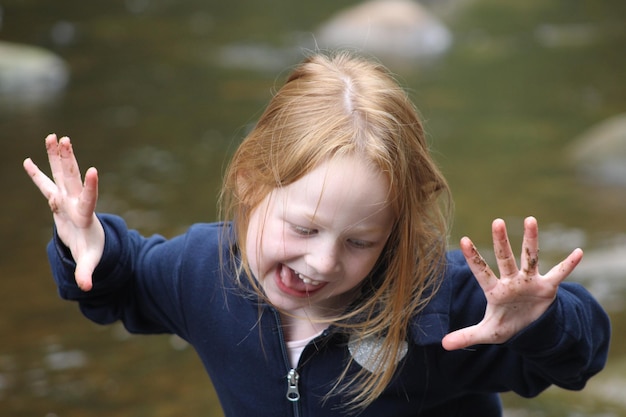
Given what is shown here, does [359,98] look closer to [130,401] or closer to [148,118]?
[130,401]

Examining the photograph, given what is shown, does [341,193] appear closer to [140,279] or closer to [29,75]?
[140,279]

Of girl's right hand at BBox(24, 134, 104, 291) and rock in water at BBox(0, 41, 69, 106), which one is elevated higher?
girl's right hand at BBox(24, 134, 104, 291)

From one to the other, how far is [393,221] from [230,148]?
176 inches

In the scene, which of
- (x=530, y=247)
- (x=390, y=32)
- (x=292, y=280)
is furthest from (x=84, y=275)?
(x=390, y=32)

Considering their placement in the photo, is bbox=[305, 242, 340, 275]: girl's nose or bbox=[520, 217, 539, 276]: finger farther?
bbox=[305, 242, 340, 275]: girl's nose

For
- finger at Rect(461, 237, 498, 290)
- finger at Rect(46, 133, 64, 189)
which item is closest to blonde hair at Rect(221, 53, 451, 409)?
finger at Rect(461, 237, 498, 290)

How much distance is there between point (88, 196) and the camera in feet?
5.96

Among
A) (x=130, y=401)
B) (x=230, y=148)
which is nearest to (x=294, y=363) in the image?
(x=130, y=401)

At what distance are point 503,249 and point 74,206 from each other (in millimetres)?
809

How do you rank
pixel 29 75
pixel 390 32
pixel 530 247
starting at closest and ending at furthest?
pixel 530 247, pixel 29 75, pixel 390 32

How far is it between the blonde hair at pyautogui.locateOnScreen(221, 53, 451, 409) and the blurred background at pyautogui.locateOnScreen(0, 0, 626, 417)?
0.35m

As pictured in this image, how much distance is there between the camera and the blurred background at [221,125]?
11.8 feet

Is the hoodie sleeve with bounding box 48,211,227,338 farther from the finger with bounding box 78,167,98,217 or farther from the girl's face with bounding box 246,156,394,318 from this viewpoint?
the girl's face with bounding box 246,156,394,318

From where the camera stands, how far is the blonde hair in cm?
179
